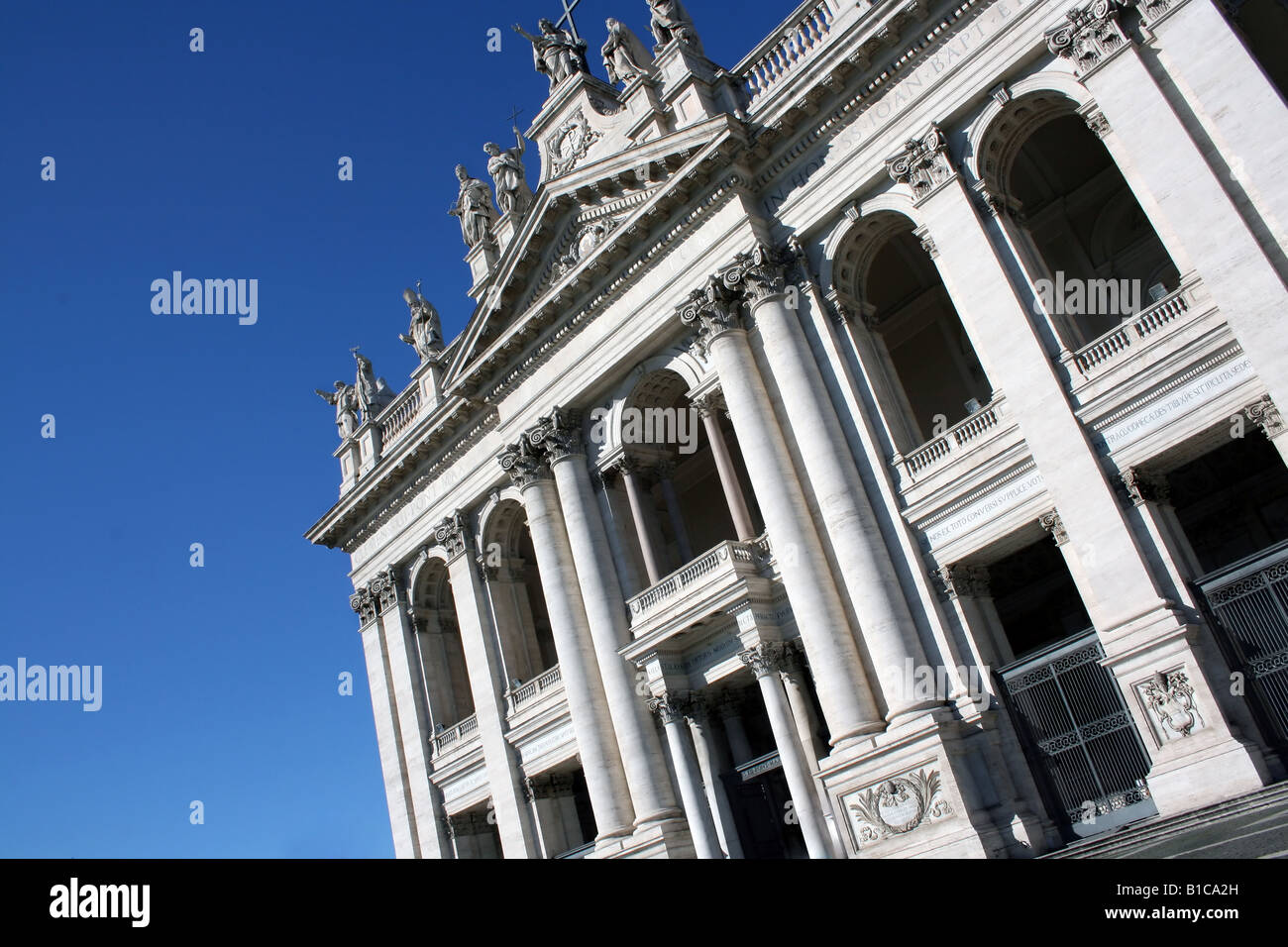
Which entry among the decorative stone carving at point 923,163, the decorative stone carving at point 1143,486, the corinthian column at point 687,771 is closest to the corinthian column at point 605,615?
the corinthian column at point 687,771

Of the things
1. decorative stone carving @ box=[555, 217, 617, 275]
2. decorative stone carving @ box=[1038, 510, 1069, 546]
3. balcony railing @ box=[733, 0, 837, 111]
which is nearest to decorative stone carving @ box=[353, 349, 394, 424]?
decorative stone carving @ box=[555, 217, 617, 275]

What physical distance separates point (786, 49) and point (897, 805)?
51.9ft

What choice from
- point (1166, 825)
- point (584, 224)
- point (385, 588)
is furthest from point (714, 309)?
point (385, 588)

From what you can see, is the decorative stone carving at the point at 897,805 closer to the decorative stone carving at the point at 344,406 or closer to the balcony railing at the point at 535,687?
the balcony railing at the point at 535,687

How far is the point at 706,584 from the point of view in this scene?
21672 millimetres

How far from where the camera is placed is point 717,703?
2322cm

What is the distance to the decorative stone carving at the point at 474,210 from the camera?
3114 cm

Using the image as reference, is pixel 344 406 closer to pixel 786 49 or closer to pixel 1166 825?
pixel 786 49

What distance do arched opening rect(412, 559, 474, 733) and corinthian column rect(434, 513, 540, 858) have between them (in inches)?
49.2

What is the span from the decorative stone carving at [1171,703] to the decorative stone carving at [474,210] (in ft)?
71.8

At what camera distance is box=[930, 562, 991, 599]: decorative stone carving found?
62.0 ft
